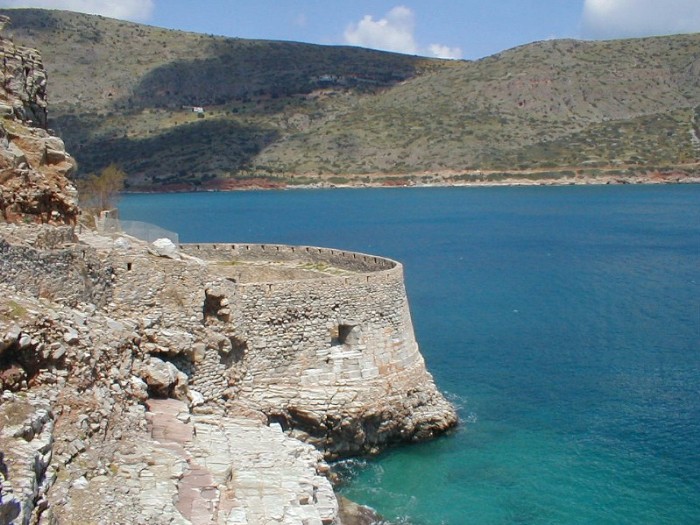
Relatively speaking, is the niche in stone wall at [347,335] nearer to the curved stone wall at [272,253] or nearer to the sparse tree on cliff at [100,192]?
the curved stone wall at [272,253]

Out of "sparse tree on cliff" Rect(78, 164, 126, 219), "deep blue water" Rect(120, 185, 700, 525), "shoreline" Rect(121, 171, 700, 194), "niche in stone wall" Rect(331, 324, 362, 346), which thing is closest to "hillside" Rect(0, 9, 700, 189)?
"shoreline" Rect(121, 171, 700, 194)

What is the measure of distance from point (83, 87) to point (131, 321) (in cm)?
13680

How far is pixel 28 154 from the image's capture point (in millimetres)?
16453

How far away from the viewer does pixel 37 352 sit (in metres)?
10.9

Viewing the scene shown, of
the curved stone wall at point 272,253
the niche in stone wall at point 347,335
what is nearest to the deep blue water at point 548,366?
the niche in stone wall at point 347,335

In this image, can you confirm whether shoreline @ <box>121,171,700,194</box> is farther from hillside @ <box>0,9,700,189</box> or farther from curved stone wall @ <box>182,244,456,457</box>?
curved stone wall @ <box>182,244,456,457</box>

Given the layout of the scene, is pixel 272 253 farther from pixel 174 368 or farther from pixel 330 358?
pixel 174 368

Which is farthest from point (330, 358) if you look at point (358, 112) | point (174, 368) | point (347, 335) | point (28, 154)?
point (358, 112)

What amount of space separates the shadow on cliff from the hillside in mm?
278

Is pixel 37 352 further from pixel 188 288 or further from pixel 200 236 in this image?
pixel 200 236

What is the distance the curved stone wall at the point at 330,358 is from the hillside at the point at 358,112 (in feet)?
325

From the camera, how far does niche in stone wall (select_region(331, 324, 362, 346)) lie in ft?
62.8

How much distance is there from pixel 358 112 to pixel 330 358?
127m

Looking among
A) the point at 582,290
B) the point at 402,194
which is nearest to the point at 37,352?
the point at 582,290
